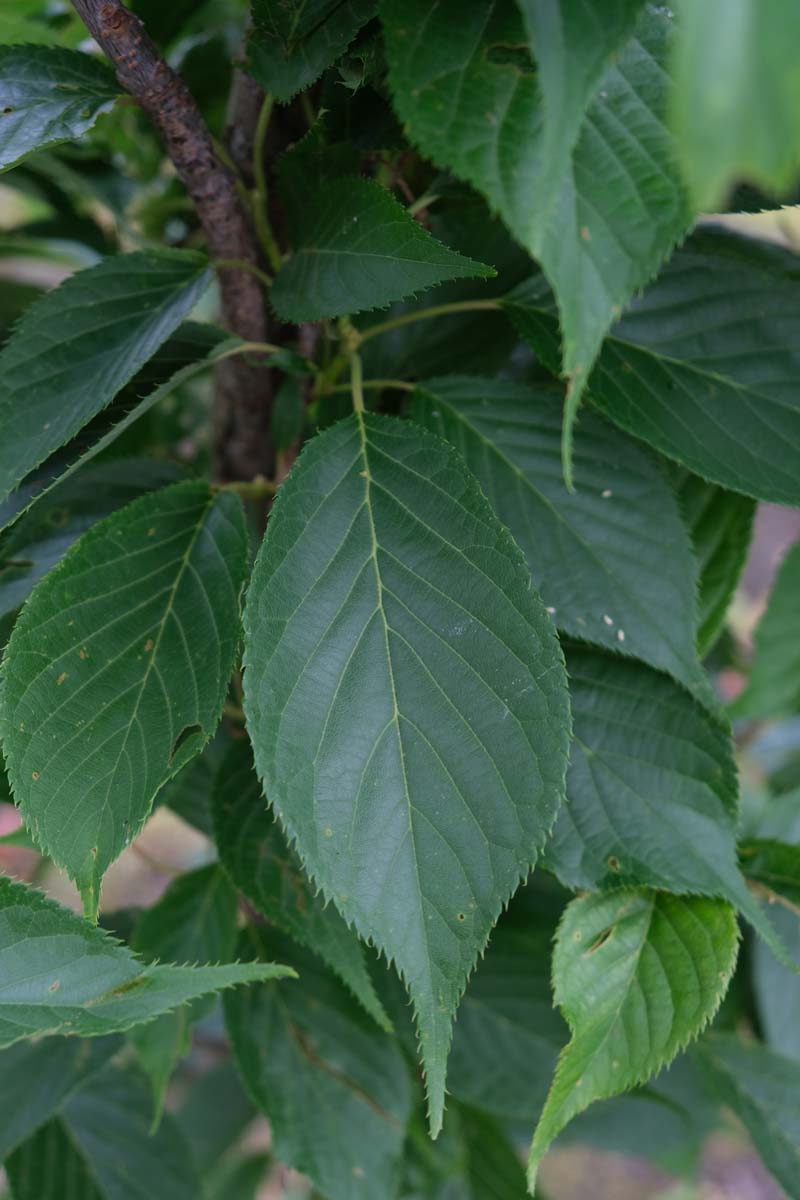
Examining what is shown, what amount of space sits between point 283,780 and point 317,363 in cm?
30

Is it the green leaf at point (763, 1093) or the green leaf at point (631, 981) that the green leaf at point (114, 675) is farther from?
the green leaf at point (763, 1093)

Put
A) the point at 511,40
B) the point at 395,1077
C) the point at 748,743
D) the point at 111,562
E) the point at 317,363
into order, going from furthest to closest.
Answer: the point at 748,743
the point at 395,1077
the point at 317,363
the point at 111,562
the point at 511,40

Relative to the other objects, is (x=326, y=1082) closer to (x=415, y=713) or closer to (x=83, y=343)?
(x=415, y=713)

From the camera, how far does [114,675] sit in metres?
0.51

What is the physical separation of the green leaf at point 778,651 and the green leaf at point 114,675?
501mm

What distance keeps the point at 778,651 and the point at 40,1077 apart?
0.69 meters

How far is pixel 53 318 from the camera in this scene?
0.55 meters

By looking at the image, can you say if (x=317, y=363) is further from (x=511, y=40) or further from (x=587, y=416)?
(x=511, y=40)

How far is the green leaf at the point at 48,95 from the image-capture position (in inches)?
19.3

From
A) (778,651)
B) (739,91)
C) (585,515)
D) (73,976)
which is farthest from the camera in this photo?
(778,651)

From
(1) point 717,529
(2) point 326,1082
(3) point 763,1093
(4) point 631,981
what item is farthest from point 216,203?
(3) point 763,1093

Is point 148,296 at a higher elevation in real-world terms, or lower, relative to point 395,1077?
higher

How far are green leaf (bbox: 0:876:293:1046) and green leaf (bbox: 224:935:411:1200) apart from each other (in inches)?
Answer: 11.7

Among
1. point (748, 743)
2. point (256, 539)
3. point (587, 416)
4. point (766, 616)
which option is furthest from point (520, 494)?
point (748, 743)
